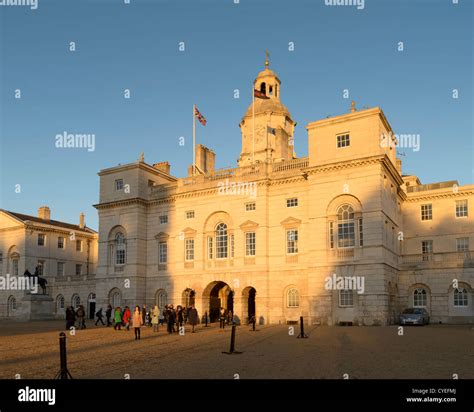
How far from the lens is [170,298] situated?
4559 centimetres

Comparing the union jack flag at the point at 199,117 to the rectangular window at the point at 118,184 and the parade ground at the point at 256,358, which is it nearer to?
the rectangular window at the point at 118,184

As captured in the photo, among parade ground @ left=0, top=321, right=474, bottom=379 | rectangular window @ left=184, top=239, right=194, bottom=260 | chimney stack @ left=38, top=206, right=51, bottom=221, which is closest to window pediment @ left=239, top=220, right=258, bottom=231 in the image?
rectangular window @ left=184, top=239, right=194, bottom=260

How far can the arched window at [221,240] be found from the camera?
4353 cm

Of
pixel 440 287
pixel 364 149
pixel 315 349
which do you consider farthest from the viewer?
pixel 440 287

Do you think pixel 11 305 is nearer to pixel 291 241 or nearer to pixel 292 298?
pixel 292 298

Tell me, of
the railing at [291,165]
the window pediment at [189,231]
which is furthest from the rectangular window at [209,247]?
the railing at [291,165]

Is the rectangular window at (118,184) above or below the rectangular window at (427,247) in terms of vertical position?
above

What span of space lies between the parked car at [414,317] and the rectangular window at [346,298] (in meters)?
3.76

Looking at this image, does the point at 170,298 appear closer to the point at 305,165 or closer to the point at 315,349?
the point at 305,165

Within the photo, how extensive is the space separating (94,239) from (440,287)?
5070 cm

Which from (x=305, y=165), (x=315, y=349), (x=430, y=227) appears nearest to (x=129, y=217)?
(x=305, y=165)

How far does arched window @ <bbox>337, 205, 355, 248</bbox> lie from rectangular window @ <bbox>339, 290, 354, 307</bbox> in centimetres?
331

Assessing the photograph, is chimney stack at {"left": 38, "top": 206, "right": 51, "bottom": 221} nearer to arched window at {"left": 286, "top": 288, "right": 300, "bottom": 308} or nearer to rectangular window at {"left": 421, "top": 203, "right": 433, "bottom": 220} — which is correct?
arched window at {"left": 286, "top": 288, "right": 300, "bottom": 308}

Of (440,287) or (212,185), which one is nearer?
(440,287)
